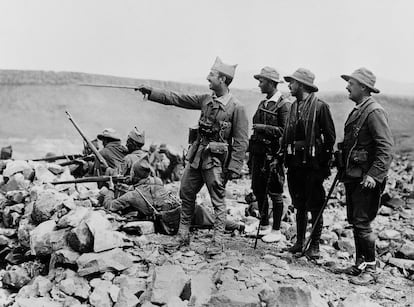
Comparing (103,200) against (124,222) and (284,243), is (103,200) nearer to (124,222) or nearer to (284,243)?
(124,222)

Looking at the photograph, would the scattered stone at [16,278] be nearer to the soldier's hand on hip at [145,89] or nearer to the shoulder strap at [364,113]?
the soldier's hand on hip at [145,89]

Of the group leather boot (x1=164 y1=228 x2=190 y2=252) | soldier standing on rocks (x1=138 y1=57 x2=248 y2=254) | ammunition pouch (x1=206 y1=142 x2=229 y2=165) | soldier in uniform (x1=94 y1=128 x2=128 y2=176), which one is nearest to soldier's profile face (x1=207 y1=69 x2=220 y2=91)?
soldier standing on rocks (x1=138 y1=57 x2=248 y2=254)

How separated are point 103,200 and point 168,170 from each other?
5.42 m

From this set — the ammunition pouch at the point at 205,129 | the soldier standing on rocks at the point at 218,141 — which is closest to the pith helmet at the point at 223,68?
the soldier standing on rocks at the point at 218,141

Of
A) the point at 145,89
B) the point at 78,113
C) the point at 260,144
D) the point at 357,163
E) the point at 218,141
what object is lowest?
the point at 78,113

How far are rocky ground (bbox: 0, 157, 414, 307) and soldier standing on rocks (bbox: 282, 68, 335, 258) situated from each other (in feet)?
1.93

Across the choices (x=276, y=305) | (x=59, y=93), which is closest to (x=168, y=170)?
(x=276, y=305)

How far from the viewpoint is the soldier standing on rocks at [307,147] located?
490cm

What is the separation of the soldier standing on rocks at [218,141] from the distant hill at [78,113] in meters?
13.8

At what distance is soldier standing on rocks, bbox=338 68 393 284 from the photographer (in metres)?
4.35

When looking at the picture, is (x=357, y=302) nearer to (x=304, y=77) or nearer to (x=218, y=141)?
(x=218, y=141)

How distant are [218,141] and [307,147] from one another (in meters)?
0.95

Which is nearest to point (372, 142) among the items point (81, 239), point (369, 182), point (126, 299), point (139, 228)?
point (369, 182)

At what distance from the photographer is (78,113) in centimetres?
2145
